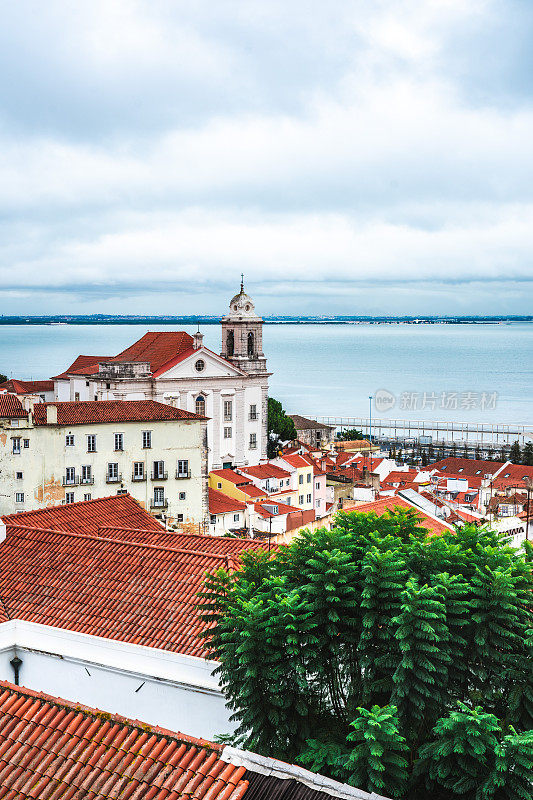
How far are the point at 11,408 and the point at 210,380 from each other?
28929 mm

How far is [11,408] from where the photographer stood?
84.8ft

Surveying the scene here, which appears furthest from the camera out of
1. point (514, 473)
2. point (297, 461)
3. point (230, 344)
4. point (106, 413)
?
point (230, 344)

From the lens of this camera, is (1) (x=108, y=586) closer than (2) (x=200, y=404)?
Yes

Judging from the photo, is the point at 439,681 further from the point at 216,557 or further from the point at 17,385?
the point at 17,385

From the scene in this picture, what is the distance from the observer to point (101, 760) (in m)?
5.56

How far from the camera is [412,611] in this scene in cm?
629

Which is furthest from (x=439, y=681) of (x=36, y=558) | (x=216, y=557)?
(x=36, y=558)

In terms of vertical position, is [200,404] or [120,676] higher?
[120,676]

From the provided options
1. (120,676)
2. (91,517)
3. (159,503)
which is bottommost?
(159,503)

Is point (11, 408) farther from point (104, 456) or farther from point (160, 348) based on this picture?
point (160, 348)

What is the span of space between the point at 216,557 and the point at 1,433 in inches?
675

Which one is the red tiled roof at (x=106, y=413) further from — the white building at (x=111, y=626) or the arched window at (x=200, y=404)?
the arched window at (x=200, y=404)

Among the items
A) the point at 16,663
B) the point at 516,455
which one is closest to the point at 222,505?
the point at 16,663

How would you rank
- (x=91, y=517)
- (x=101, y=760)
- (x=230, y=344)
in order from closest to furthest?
1. (x=101, y=760)
2. (x=91, y=517)
3. (x=230, y=344)
